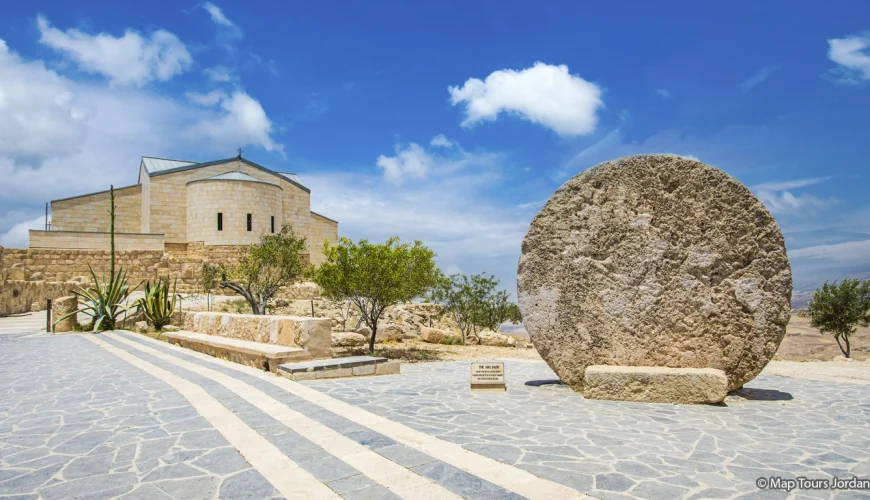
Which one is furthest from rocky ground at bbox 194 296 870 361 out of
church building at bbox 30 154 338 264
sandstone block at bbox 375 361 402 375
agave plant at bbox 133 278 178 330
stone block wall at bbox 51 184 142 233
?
stone block wall at bbox 51 184 142 233

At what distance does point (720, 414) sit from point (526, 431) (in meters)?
2.25

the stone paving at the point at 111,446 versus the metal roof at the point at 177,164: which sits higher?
the metal roof at the point at 177,164

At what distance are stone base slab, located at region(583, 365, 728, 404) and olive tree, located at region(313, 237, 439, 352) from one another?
27.3 feet

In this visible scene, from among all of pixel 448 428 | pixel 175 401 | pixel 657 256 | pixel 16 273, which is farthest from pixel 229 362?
pixel 16 273

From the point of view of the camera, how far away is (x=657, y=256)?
625 centimetres

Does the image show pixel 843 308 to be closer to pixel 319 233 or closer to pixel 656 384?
pixel 656 384

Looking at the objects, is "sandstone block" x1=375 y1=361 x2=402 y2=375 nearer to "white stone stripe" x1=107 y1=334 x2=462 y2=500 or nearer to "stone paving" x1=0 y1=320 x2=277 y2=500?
"white stone stripe" x1=107 y1=334 x2=462 y2=500

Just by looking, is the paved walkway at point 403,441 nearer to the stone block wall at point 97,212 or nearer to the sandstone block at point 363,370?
the sandstone block at point 363,370

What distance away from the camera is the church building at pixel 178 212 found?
33.7 metres

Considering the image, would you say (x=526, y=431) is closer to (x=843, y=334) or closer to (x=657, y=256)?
(x=657, y=256)

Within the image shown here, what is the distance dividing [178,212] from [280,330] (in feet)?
101

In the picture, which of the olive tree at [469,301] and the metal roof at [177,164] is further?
the metal roof at [177,164]

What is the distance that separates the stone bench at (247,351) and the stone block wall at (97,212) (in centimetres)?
2869

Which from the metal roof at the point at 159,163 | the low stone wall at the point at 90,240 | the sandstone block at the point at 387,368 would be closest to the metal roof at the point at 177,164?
the metal roof at the point at 159,163
